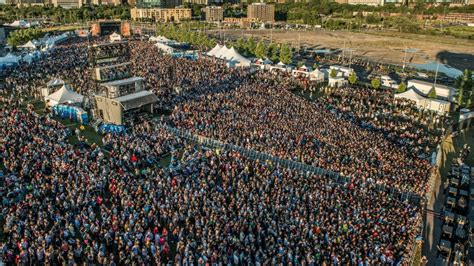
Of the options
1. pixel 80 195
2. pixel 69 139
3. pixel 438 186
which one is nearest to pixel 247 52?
pixel 69 139

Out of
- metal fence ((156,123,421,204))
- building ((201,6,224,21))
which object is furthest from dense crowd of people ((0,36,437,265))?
building ((201,6,224,21))

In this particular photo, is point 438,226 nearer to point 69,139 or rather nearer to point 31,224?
point 31,224

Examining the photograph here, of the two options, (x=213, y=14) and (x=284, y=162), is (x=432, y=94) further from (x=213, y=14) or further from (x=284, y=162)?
(x=213, y=14)

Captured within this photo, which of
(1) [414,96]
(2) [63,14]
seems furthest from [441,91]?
(2) [63,14]

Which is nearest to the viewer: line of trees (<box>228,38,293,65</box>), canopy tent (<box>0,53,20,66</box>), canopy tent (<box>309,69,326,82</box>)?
canopy tent (<box>309,69,326,82</box>)

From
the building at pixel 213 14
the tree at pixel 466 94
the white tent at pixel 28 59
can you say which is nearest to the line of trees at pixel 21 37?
the white tent at pixel 28 59

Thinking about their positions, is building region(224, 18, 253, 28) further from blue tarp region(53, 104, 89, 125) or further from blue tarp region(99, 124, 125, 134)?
blue tarp region(99, 124, 125, 134)
